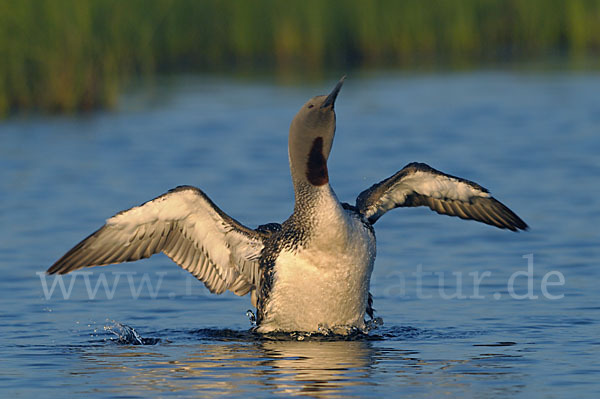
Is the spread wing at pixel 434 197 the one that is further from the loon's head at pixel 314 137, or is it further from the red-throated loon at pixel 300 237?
the loon's head at pixel 314 137

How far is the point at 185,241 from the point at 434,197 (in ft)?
6.37

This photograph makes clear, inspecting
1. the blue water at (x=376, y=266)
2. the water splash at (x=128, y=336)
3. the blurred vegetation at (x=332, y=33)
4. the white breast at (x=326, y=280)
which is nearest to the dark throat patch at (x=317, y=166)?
the white breast at (x=326, y=280)

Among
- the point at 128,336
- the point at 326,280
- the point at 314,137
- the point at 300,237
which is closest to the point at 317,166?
the point at 314,137

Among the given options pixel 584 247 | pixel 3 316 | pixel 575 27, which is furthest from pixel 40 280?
pixel 575 27

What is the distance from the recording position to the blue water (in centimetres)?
711

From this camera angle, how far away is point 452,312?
348 inches

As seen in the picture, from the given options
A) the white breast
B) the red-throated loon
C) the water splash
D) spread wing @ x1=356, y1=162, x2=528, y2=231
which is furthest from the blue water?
spread wing @ x1=356, y1=162, x2=528, y2=231

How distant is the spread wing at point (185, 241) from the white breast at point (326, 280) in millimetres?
623

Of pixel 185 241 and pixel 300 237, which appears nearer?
pixel 300 237

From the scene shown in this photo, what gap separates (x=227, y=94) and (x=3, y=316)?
13.9 m

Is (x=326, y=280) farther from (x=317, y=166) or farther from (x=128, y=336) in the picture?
(x=128, y=336)

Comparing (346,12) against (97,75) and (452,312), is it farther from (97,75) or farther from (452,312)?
(452,312)

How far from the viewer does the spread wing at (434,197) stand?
8.62 metres

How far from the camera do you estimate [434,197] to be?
896cm
